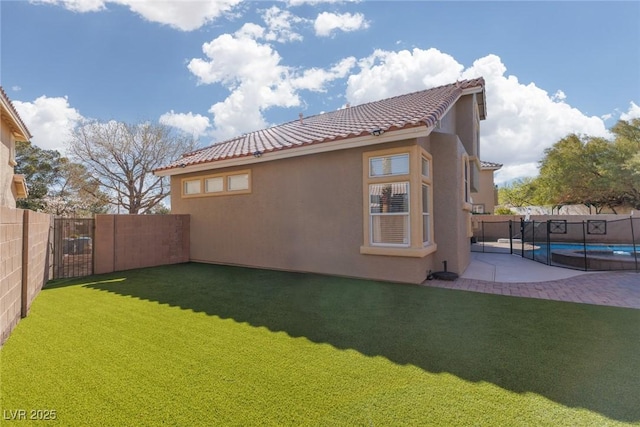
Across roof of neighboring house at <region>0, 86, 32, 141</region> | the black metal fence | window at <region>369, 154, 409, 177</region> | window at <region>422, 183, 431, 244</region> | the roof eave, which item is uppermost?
roof of neighboring house at <region>0, 86, 32, 141</region>

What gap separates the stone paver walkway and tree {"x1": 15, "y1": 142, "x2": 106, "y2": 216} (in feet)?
99.0

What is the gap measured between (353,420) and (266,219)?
903cm

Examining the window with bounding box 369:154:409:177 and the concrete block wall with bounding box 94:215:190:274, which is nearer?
the window with bounding box 369:154:409:177

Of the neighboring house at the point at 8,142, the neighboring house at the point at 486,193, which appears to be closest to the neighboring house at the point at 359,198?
the neighboring house at the point at 8,142

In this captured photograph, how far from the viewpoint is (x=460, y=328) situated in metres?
5.28

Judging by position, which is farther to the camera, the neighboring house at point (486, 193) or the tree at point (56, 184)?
the neighboring house at point (486, 193)

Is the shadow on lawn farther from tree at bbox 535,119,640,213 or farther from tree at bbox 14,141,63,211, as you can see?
tree at bbox 535,119,640,213

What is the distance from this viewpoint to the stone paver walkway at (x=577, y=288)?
7.11m

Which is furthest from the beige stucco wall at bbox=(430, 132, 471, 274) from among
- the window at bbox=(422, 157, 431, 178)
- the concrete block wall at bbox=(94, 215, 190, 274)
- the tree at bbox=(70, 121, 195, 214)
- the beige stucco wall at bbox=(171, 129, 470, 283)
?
the tree at bbox=(70, 121, 195, 214)

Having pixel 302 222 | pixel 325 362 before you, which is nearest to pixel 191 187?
pixel 302 222

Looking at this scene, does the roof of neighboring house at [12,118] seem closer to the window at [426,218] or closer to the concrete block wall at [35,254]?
the concrete block wall at [35,254]

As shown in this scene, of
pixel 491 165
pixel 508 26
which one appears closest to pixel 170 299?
pixel 508 26

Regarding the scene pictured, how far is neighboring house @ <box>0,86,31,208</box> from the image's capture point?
523 inches

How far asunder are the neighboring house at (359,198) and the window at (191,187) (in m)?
1.16
